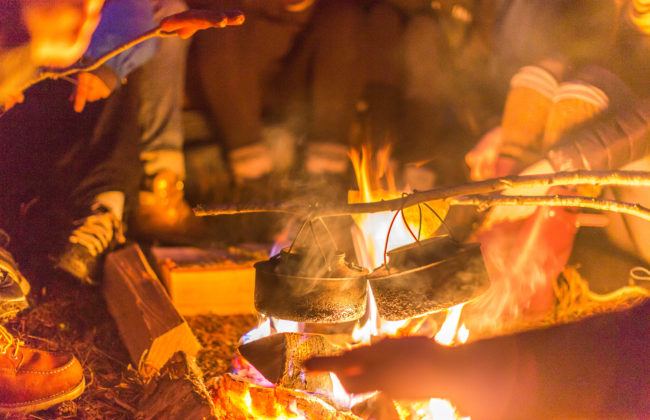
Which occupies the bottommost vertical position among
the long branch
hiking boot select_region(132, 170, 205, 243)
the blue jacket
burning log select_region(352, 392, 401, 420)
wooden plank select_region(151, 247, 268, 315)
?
burning log select_region(352, 392, 401, 420)

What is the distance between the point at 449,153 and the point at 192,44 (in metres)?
2.75

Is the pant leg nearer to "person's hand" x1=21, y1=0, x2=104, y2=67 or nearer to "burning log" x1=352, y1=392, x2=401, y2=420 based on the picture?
"person's hand" x1=21, y1=0, x2=104, y2=67

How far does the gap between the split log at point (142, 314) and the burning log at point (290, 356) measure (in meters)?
0.63

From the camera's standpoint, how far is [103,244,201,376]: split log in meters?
2.78

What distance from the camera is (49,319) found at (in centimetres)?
304

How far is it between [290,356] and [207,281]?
1.28 meters

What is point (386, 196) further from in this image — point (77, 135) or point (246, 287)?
point (77, 135)

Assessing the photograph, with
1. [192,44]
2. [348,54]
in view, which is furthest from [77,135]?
[348,54]

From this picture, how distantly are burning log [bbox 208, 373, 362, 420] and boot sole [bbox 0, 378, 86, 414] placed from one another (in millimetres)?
663

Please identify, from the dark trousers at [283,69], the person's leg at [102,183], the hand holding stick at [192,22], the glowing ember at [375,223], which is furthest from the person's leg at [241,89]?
the hand holding stick at [192,22]

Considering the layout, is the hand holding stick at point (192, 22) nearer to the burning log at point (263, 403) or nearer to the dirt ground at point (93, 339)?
the dirt ground at point (93, 339)

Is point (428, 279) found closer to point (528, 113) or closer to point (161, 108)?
point (528, 113)

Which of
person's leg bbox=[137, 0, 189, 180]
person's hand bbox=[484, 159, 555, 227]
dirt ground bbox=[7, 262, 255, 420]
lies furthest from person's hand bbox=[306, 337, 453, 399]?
person's leg bbox=[137, 0, 189, 180]

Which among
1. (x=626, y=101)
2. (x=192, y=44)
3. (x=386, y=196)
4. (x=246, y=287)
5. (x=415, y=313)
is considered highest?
(x=192, y=44)
